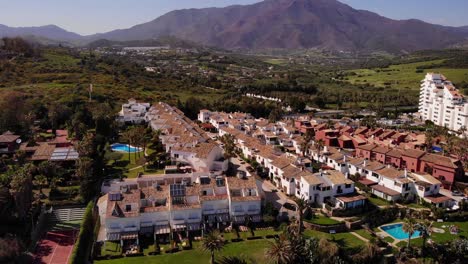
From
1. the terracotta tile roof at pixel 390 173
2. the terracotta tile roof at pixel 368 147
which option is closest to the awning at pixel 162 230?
the terracotta tile roof at pixel 390 173

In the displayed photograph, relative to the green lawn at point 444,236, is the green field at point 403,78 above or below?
above

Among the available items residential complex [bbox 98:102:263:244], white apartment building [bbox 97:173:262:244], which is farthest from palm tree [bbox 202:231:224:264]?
white apartment building [bbox 97:173:262:244]

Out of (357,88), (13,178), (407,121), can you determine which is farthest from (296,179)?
(357,88)

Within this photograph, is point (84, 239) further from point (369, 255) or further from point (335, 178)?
point (335, 178)

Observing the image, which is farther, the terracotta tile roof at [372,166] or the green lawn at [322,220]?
the terracotta tile roof at [372,166]

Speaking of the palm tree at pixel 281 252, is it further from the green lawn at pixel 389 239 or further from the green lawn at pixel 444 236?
the green lawn at pixel 444 236

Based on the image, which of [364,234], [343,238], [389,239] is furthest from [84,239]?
[389,239]

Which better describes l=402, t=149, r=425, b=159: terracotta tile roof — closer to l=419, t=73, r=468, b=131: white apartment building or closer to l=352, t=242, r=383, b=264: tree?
l=352, t=242, r=383, b=264: tree
